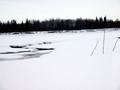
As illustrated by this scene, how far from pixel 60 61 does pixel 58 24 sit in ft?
1.05

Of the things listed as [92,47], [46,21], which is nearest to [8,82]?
[46,21]

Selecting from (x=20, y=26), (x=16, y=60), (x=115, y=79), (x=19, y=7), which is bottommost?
(x=115, y=79)

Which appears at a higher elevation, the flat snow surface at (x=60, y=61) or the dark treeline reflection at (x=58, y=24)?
the dark treeline reflection at (x=58, y=24)

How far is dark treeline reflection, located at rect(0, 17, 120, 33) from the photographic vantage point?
157 cm

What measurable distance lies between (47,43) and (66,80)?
1.22ft

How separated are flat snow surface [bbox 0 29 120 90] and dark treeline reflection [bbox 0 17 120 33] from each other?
2.0 inches

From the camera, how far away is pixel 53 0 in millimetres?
1701

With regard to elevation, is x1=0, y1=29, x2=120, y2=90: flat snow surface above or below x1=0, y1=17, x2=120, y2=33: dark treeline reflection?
below

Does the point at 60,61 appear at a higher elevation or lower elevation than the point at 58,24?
lower

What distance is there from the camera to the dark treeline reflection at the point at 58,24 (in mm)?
1570

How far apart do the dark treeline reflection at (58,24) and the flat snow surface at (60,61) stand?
50 millimetres

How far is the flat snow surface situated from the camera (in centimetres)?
159

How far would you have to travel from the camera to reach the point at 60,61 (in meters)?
1.70

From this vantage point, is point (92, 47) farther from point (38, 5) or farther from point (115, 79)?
point (38, 5)
